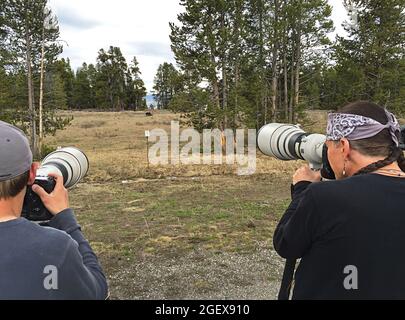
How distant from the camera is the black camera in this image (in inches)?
73.9

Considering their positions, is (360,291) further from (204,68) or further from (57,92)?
(57,92)

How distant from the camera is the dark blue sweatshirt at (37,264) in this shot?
1.43 metres

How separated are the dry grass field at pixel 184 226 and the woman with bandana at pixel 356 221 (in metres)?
3.93

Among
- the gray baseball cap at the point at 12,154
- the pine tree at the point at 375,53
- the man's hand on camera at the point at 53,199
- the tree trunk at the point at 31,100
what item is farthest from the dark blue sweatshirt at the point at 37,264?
the pine tree at the point at 375,53

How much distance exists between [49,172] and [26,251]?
3.03 ft

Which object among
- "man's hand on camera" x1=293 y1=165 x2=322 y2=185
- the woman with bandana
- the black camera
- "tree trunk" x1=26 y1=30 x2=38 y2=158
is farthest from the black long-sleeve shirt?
"tree trunk" x1=26 y1=30 x2=38 y2=158

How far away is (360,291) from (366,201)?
41 cm

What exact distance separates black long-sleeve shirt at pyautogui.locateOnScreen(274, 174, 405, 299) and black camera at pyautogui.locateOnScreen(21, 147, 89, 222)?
1.21 m

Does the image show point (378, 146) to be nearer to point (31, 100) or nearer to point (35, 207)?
point (35, 207)

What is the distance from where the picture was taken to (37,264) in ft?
4.73

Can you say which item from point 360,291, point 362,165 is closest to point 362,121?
point 362,165

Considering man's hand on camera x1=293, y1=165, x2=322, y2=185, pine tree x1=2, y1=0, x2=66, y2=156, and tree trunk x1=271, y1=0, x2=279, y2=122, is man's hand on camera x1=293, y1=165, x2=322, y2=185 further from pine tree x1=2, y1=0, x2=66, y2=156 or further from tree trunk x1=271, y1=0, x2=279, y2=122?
tree trunk x1=271, y1=0, x2=279, y2=122

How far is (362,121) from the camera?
1.73m

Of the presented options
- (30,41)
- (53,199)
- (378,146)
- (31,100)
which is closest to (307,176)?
(378,146)
